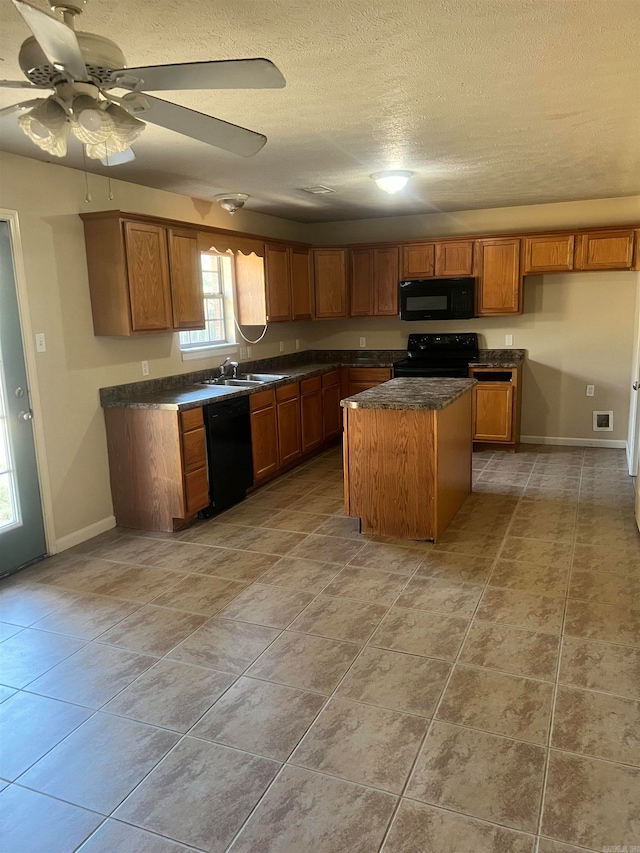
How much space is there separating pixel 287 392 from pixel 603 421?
10.6ft

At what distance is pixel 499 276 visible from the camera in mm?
6055

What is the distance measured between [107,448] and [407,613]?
241 centimetres

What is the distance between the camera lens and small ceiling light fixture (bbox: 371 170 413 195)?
4.30m

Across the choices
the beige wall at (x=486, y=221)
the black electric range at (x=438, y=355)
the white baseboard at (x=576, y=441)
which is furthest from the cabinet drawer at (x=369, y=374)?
the white baseboard at (x=576, y=441)

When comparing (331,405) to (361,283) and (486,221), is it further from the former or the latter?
(486,221)

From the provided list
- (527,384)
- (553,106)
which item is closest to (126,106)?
(553,106)

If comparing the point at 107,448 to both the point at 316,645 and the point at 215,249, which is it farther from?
the point at 316,645

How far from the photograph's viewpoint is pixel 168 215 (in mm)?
4816

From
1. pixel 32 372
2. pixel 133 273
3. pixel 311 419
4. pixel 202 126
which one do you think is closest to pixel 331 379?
pixel 311 419

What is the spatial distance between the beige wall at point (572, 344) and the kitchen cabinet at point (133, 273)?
3375 mm

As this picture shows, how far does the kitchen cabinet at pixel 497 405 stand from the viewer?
5988 millimetres

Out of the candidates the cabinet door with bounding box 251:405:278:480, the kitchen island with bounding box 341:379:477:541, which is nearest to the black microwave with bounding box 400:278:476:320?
the cabinet door with bounding box 251:405:278:480

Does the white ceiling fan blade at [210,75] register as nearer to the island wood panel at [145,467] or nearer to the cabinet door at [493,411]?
the island wood panel at [145,467]

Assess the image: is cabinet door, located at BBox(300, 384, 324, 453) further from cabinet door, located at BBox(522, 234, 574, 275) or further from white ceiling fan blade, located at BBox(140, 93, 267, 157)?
white ceiling fan blade, located at BBox(140, 93, 267, 157)
